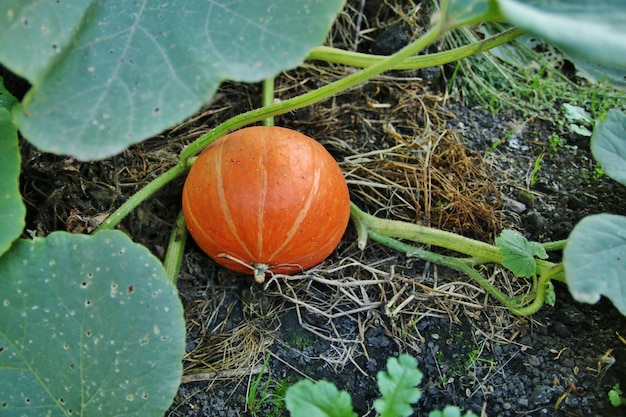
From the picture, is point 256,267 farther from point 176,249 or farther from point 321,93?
point 321,93

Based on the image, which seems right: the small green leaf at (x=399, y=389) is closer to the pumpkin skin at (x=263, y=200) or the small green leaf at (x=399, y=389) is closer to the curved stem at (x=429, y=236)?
the pumpkin skin at (x=263, y=200)

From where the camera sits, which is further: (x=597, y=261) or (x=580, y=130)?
(x=580, y=130)

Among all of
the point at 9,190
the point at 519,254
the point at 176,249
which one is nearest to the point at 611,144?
the point at 519,254

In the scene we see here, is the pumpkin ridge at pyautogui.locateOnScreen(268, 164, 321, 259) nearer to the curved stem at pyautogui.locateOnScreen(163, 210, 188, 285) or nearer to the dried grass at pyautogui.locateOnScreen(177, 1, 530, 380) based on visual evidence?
the dried grass at pyautogui.locateOnScreen(177, 1, 530, 380)

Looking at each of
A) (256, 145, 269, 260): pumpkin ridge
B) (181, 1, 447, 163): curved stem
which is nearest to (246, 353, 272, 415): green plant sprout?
(256, 145, 269, 260): pumpkin ridge

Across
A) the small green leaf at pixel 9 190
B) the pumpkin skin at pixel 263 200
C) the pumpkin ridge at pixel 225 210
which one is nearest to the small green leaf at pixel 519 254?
the pumpkin skin at pixel 263 200
